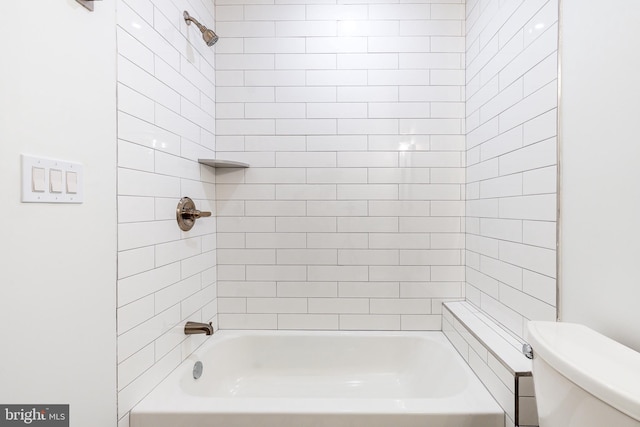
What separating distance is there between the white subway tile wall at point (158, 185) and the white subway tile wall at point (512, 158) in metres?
1.48

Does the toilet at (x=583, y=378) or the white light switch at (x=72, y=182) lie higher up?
the white light switch at (x=72, y=182)

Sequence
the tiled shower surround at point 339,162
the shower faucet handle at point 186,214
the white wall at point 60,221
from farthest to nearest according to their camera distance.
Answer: the tiled shower surround at point 339,162 < the shower faucet handle at point 186,214 < the white wall at point 60,221

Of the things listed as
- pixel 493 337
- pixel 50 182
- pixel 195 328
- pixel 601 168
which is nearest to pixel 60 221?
pixel 50 182

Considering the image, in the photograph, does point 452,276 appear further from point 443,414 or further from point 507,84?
point 507,84

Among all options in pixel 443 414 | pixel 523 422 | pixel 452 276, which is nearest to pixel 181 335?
pixel 443 414

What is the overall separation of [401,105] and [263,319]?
1553 millimetres

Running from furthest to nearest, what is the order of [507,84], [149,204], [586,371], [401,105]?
[401,105], [507,84], [149,204], [586,371]

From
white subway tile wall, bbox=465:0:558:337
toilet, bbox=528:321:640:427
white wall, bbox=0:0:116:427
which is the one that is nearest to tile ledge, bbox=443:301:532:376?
white subway tile wall, bbox=465:0:558:337

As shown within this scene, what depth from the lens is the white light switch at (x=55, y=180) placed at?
2.56 ft

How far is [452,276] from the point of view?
→ 1860 mm

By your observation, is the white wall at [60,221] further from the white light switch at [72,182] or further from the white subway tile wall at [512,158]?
the white subway tile wall at [512,158]

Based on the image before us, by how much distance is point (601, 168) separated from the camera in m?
0.87

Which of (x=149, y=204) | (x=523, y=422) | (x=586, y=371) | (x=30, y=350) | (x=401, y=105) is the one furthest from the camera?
(x=401, y=105)

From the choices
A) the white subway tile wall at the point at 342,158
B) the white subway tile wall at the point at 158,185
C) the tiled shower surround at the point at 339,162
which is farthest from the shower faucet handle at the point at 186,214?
the white subway tile wall at the point at 342,158
